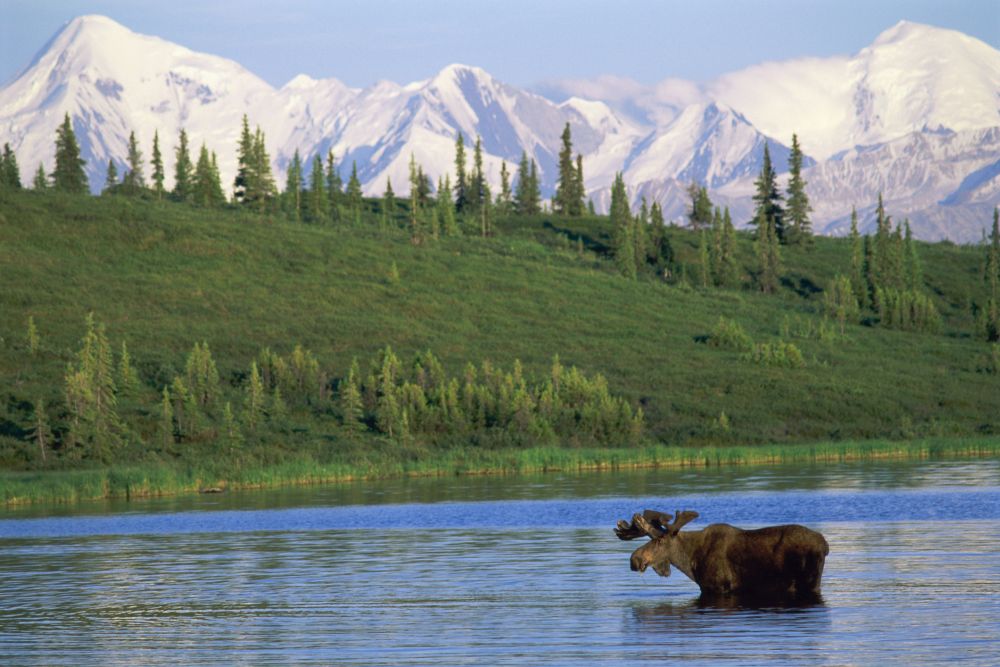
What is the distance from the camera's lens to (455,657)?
19781mm

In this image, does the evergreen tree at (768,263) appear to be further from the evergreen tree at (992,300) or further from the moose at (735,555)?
the moose at (735,555)

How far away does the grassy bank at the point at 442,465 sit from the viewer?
194 feet

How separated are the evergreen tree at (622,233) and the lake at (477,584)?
9571 centimetres

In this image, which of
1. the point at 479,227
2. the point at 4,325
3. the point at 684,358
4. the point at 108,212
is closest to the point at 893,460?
the point at 684,358

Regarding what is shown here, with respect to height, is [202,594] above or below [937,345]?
below

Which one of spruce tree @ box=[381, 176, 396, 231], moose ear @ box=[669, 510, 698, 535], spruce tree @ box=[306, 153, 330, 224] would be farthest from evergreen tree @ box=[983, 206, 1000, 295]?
moose ear @ box=[669, 510, 698, 535]

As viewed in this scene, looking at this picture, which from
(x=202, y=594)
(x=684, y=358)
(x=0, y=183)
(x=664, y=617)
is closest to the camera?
(x=664, y=617)

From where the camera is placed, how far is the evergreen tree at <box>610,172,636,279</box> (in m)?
147

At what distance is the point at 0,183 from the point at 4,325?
204ft

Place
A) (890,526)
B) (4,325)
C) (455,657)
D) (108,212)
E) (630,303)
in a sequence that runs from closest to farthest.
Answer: (455,657)
(890,526)
(4,325)
(630,303)
(108,212)

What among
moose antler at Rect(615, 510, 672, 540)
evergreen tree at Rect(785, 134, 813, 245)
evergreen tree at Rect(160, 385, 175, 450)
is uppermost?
evergreen tree at Rect(785, 134, 813, 245)

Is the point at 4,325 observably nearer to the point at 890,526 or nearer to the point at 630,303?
the point at 630,303

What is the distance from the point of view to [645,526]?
23.2 metres

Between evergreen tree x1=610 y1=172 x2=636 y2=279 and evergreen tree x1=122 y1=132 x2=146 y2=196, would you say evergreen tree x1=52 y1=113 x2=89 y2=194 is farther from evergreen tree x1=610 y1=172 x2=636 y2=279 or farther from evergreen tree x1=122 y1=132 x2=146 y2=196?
evergreen tree x1=610 y1=172 x2=636 y2=279
